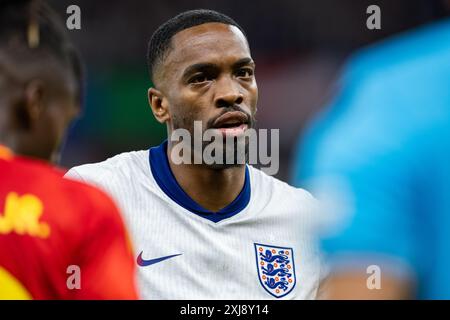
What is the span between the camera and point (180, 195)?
313 cm

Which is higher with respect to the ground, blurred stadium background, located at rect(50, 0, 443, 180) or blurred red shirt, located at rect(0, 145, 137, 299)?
blurred stadium background, located at rect(50, 0, 443, 180)

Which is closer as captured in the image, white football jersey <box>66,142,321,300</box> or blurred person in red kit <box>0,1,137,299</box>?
blurred person in red kit <box>0,1,137,299</box>

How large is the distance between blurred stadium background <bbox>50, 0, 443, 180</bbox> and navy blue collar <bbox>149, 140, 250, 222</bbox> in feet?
12.5

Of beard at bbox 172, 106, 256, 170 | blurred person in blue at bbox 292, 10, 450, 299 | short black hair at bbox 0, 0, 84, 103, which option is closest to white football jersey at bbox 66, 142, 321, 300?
beard at bbox 172, 106, 256, 170

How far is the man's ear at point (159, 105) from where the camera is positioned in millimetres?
3350

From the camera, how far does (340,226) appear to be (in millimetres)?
1045

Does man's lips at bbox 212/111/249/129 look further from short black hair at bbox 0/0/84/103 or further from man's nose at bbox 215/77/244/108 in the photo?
short black hair at bbox 0/0/84/103

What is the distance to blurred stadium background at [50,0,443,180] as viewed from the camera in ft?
23.6

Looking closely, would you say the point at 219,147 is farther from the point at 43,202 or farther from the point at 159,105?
the point at 43,202

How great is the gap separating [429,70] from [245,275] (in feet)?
6.52

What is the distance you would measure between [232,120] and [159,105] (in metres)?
0.47

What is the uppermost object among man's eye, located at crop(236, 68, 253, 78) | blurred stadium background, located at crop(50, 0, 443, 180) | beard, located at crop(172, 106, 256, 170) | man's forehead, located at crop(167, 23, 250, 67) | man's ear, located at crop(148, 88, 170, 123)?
blurred stadium background, located at crop(50, 0, 443, 180)

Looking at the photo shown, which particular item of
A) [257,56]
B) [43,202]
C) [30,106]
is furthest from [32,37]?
[257,56]
